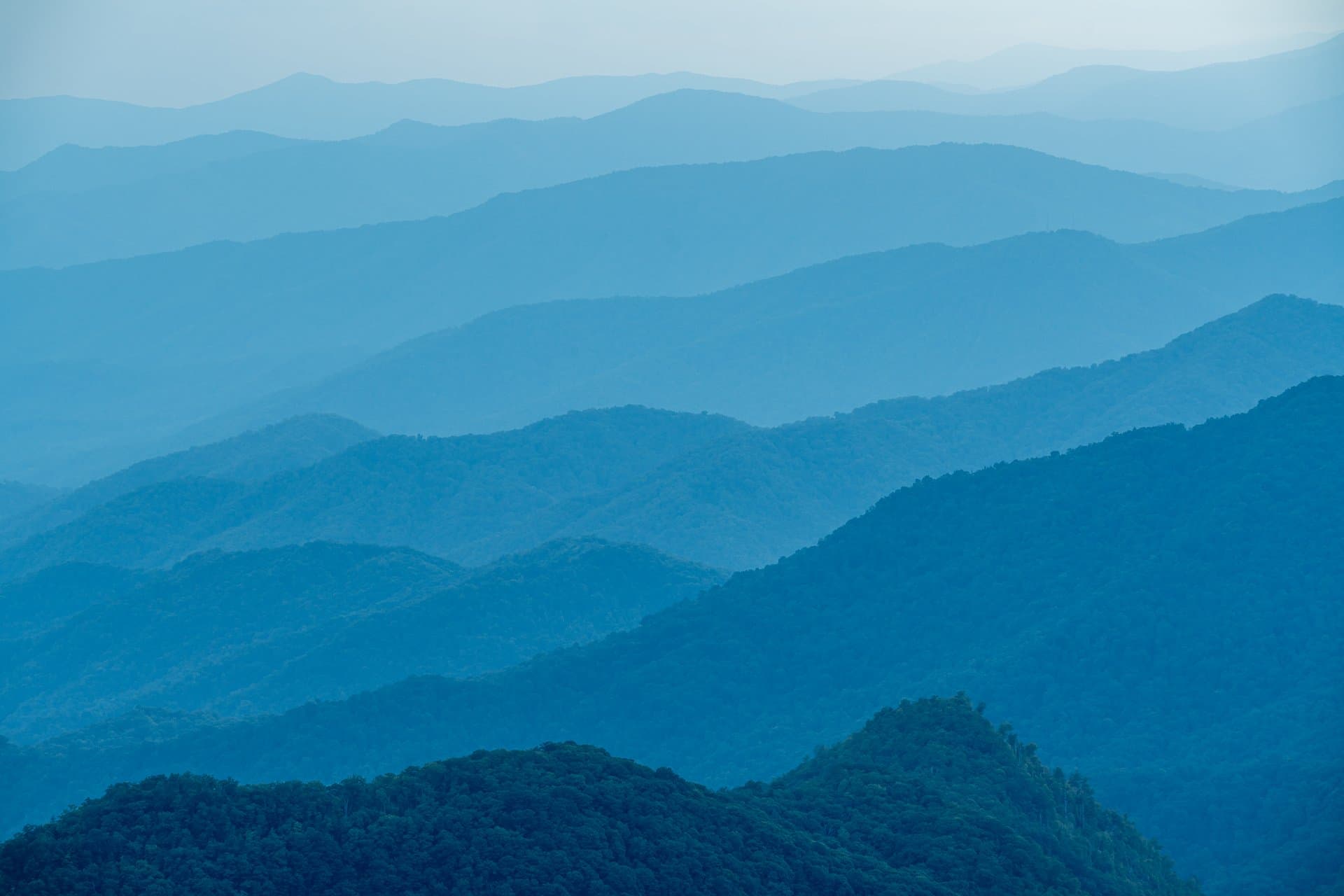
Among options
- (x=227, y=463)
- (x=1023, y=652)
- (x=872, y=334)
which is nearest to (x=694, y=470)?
(x=227, y=463)

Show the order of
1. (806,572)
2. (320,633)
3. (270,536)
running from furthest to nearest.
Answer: (270,536) < (320,633) < (806,572)

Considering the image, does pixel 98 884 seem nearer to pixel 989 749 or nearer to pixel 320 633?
pixel 989 749

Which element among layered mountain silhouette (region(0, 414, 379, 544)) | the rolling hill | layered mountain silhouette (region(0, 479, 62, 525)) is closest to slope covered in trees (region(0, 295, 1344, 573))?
the rolling hill

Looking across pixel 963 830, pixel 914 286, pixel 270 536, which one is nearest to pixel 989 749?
pixel 963 830

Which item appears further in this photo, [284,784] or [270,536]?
[270,536]

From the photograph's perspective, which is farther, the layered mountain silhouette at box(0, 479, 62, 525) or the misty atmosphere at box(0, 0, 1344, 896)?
the layered mountain silhouette at box(0, 479, 62, 525)

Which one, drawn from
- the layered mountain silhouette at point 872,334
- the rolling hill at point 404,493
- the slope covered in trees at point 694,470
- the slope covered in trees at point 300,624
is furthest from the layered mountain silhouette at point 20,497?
the slope covered in trees at point 300,624

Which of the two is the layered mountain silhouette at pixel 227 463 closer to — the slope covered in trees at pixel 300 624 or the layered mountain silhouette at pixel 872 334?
the slope covered in trees at pixel 300 624

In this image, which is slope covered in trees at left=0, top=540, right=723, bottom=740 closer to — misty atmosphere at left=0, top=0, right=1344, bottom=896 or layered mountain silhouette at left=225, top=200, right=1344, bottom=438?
misty atmosphere at left=0, top=0, right=1344, bottom=896
